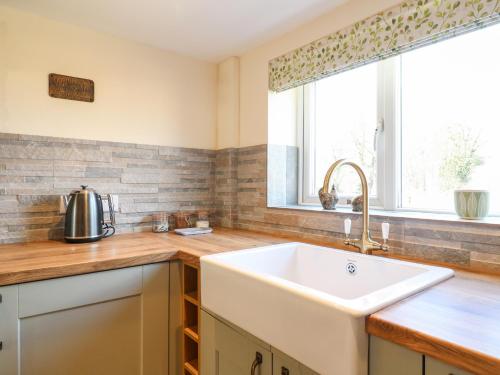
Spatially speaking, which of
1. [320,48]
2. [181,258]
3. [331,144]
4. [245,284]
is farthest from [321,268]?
[320,48]

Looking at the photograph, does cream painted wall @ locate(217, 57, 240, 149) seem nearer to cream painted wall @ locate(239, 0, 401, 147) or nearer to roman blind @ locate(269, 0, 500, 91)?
cream painted wall @ locate(239, 0, 401, 147)

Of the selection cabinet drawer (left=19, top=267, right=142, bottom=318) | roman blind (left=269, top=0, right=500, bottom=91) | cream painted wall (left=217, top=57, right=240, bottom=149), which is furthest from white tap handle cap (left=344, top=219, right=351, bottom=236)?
cream painted wall (left=217, top=57, right=240, bottom=149)

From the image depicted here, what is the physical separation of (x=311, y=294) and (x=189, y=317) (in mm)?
904

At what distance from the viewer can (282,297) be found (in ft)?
2.82

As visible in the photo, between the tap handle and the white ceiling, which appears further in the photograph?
the white ceiling

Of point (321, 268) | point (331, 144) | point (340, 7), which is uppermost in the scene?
point (340, 7)

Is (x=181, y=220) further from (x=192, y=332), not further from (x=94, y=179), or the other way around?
(x=192, y=332)

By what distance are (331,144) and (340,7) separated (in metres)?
0.75

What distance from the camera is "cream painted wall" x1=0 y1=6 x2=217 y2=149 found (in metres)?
1.59

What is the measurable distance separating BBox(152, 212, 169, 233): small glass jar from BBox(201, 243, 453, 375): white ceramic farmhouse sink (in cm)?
81

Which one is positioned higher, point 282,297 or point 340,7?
point 340,7

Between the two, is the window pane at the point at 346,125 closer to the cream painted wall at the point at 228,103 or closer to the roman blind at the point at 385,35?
the roman blind at the point at 385,35

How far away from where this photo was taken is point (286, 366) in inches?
35.4

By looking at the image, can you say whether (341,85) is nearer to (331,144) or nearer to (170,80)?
(331,144)
